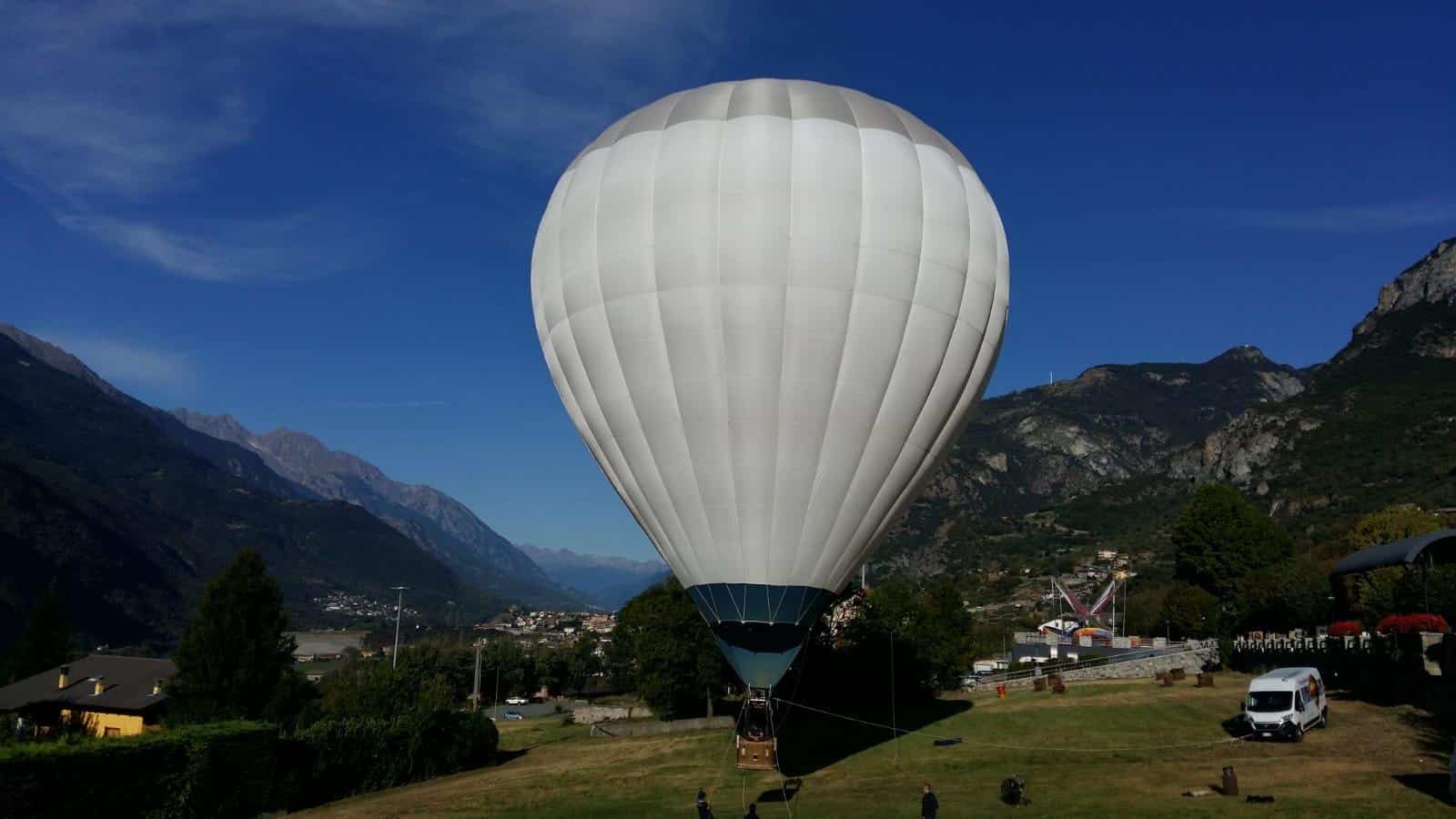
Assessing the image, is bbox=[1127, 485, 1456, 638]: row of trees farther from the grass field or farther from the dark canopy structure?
the grass field

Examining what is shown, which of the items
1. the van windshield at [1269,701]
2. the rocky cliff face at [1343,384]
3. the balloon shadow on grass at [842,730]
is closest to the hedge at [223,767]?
the balloon shadow on grass at [842,730]

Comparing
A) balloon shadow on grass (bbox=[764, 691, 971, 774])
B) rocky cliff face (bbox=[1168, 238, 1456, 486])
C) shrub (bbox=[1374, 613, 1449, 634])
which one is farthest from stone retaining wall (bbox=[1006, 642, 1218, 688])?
rocky cliff face (bbox=[1168, 238, 1456, 486])

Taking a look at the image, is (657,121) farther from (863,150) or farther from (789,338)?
(789,338)

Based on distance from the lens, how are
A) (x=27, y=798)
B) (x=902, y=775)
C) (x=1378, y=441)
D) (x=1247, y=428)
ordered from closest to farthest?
(x=27, y=798)
(x=902, y=775)
(x=1378, y=441)
(x=1247, y=428)

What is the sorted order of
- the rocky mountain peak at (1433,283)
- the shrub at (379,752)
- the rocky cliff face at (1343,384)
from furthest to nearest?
1. the rocky mountain peak at (1433,283)
2. the rocky cliff face at (1343,384)
3. the shrub at (379,752)

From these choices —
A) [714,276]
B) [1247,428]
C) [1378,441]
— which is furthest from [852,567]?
[1247,428]

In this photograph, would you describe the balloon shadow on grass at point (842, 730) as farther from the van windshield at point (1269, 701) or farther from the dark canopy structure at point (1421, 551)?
the dark canopy structure at point (1421, 551)
